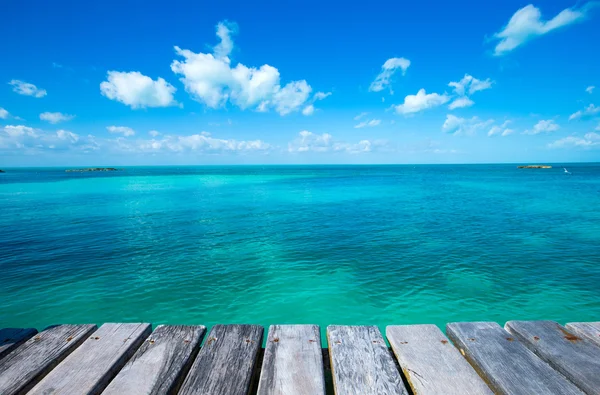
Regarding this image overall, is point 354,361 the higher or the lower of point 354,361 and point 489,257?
the higher

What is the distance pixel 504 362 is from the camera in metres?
2.47

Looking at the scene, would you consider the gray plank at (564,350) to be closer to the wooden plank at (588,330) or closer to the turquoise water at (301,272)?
the wooden plank at (588,330)

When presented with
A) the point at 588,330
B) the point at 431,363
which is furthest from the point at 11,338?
the point at 588,330

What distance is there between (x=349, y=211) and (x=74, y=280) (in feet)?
62.9

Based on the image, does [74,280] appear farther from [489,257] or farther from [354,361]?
[489,257]

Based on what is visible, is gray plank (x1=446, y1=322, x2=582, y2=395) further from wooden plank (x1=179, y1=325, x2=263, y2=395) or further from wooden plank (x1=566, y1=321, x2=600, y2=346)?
wooden plank (x1=179, y1=325, x2=263, y2=395)

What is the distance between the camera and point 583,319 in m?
8.12

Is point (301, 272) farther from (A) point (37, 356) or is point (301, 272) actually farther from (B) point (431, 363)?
(A) point (37, 356)

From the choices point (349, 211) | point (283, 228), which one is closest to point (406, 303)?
point (283, 228)

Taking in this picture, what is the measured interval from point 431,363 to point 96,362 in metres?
2.82

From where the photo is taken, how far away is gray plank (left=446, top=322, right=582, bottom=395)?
222 cm

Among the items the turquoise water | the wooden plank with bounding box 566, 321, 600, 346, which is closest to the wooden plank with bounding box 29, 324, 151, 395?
the wooden plank with bounding box 566, 321, 600, 346

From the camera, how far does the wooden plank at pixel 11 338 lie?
263 centimetres

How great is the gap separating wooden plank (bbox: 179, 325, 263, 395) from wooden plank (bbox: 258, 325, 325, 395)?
0.14 metres
